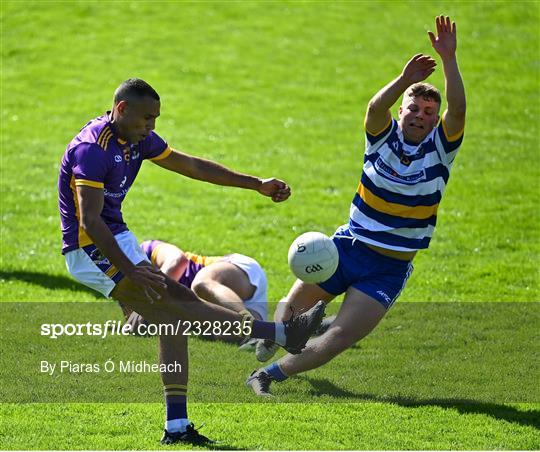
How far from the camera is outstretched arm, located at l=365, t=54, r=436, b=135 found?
24.9 feet

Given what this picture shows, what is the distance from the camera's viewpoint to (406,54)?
2409 centimetres

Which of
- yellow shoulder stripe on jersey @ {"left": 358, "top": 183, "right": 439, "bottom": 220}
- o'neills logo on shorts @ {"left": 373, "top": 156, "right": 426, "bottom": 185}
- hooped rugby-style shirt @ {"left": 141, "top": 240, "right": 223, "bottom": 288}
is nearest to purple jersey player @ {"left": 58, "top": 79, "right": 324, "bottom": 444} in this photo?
yellow shoulder stripe on jersey @ {"left": 358, "top": 183, "right": 439, "bottom": 220}

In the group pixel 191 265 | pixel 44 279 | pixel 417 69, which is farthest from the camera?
pixel 44 279

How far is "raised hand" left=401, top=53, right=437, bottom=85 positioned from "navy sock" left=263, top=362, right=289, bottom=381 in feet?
7.95

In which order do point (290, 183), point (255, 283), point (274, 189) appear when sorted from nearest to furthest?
point (274, 189) < point (255, 283) < point (290, 183)

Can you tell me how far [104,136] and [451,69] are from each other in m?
2.64

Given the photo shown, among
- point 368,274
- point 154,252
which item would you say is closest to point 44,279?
point 154,252

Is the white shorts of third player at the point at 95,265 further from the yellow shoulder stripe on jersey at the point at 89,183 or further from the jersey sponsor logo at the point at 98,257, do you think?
the yellow shoulder stripe on jersey at the point at 89,183

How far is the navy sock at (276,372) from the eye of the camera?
8.20m

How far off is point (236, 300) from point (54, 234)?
17.8ft

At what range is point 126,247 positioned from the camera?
714 centimetres

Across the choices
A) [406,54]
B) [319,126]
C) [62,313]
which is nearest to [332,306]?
[62,313]
